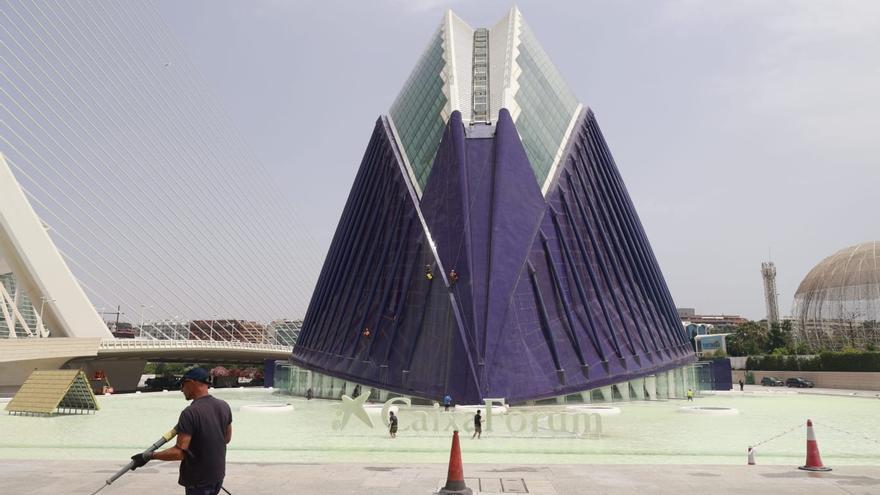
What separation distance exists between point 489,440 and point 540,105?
36.6 metres

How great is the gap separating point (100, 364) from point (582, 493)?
69.8m

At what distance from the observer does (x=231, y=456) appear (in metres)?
15.9

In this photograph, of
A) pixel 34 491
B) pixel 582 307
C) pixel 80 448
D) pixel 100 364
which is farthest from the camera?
pixel 100 364

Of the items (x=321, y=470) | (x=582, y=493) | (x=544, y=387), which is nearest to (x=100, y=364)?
(x=544, y=387)

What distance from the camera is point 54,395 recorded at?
102ft

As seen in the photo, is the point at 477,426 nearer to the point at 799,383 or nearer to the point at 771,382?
the point at 799,383

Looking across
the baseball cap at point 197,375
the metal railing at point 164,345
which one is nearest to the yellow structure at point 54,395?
the metal railing at point 164,345

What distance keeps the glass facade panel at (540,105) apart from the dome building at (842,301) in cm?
6577

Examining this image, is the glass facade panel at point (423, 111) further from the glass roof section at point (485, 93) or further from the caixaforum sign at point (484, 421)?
the caixaforum sign at point (484, 421)

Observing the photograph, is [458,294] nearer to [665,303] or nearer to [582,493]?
[665,303]

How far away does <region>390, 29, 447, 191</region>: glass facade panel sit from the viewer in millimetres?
47438

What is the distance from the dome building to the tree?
6.19 meters

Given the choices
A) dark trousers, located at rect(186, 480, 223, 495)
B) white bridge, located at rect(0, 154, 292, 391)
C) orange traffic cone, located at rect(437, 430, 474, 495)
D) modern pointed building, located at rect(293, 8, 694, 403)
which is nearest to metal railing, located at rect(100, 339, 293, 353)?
white bridge, located at rect(0, 154, 292, 391)

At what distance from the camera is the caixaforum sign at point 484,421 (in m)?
20.2
